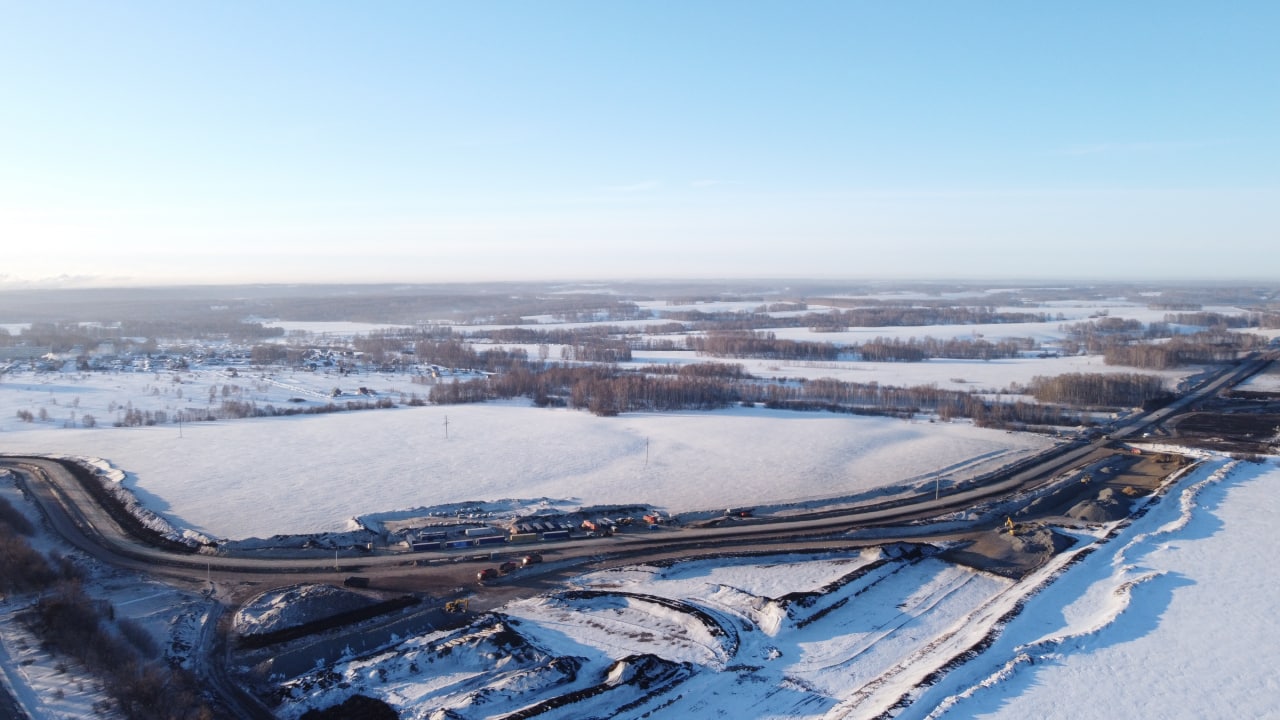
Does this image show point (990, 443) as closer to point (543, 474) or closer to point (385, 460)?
→ point (543, 474)

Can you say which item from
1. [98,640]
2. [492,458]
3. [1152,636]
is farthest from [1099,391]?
[98,640]

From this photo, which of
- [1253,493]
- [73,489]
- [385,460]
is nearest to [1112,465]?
[1253,493]

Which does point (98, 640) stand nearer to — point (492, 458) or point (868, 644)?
point (868, 644)

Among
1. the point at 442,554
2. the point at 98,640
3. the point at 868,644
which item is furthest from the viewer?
the point at 442,554

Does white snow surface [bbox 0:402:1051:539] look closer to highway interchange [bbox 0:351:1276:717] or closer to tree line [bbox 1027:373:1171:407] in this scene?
highway interchange [bbox 0:351:1276:717]

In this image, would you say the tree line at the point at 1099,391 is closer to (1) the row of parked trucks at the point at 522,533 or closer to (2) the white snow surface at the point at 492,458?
(2) the white snow surface at the point at 492,458

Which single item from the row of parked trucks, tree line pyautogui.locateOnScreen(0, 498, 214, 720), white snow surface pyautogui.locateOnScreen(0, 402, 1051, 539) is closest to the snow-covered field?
tree line pyautogui.locateOnScreen(0, 498, 214, 720)
